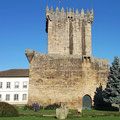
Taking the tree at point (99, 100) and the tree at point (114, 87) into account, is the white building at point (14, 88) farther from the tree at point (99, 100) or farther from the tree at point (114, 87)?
the tree at point (114, 87)

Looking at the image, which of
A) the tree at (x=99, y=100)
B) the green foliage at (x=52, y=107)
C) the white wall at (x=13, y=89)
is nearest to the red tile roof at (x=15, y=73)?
the white wall at (x=13, y=89)

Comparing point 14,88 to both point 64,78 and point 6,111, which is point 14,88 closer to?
point 64,78

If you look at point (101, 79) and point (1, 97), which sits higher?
point (101, 79)

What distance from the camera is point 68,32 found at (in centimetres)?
2822

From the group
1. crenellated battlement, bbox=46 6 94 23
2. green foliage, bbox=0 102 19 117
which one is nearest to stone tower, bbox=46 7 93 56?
crenellated battlement, bbox=46 6 94 23

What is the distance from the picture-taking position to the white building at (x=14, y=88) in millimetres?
39312

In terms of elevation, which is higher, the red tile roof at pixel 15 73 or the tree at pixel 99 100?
the red tile roof at pixel 15 73

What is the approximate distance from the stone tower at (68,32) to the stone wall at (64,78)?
365cm

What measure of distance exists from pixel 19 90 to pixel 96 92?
21546mm

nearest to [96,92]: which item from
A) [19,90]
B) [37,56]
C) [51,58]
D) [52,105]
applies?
[52,105]

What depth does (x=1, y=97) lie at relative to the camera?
129ft

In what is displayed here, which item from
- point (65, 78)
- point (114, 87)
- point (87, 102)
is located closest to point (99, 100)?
point (87, 102)

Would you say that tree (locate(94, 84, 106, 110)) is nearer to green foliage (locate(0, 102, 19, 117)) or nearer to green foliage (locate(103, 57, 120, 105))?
green foliage (locate(103, 57, 120, 105))

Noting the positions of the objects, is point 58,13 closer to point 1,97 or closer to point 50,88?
point 50,88
